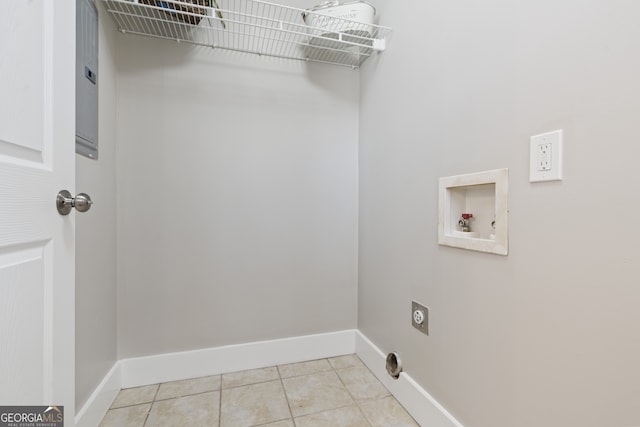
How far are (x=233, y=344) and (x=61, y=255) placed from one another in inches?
42.9

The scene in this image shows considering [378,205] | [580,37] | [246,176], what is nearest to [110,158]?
[246,176]

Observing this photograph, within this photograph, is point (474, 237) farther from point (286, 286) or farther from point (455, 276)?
point (286, 286)

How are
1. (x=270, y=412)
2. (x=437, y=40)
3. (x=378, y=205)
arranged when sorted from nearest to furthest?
(x=437, y=40), (x=270, y=412), (x=378, y=205)

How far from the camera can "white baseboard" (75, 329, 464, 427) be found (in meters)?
1.17

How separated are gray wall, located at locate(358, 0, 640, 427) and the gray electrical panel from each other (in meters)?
1.29

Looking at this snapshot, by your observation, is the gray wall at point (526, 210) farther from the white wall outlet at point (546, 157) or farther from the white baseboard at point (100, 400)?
the white baseboard at point (100, 400)

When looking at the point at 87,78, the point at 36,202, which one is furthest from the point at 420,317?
the point at 87,78

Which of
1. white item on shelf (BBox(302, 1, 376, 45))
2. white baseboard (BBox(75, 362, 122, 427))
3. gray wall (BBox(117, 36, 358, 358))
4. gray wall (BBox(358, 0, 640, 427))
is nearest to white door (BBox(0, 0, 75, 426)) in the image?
white baseboard (BBox(75, 362, 122, 427))

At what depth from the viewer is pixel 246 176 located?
162 cm

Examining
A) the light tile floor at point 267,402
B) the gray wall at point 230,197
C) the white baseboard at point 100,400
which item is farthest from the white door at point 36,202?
the gray wall at point 230,197

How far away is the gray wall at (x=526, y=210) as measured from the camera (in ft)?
2.01

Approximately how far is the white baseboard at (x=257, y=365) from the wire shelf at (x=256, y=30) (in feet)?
5.29

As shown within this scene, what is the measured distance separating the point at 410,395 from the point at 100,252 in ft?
4.88

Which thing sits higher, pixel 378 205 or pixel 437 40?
pixel 437 40
